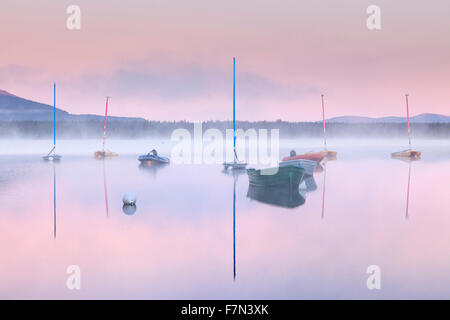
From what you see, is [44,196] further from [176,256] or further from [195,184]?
[176,256]

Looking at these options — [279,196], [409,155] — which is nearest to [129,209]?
[279,196]

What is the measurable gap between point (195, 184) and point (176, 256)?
18.1 meters

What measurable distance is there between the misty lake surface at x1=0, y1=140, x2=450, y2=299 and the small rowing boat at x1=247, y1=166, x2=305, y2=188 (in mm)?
1112

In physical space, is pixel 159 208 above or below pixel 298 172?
below

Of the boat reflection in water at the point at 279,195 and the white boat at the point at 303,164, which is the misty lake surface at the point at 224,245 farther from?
the white boat at the point at 303,164

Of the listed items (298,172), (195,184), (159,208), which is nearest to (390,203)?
(298,172)

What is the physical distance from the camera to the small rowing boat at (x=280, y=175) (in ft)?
69.8

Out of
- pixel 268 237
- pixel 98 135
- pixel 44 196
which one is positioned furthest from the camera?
pixel 98 135

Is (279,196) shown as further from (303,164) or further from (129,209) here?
(129,209)

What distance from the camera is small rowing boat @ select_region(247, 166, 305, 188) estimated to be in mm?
21263

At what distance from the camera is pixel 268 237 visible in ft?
45.6

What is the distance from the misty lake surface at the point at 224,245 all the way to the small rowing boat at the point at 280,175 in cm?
111

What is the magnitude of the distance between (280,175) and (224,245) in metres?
9.14

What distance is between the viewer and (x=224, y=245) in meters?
13.1
